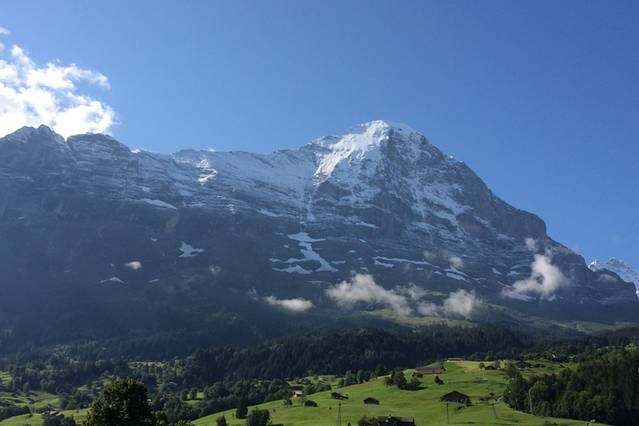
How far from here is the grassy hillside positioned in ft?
480

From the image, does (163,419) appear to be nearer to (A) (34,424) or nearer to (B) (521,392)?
(B) (521,392)

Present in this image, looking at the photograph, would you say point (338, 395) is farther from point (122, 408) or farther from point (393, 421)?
point (122, 408)

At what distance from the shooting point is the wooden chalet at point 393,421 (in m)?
140

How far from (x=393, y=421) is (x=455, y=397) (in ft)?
113

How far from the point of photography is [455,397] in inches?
6668

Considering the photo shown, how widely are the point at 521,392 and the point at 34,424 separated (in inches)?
5469

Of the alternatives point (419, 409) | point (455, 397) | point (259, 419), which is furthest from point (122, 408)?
point (455, 397)

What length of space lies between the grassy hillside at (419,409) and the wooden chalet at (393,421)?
9.42 ft

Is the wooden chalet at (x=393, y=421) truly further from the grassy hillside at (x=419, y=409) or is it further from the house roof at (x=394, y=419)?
the grassy hillside at (x=419, y=409)

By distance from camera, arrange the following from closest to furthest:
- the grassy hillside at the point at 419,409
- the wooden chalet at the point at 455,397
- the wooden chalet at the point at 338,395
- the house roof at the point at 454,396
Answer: the grassy hillside at the point at 419,409, the wooden chalet at the point at 455,397, the house roof at the point at 454,396, the wooden chalet at the point at 338,395

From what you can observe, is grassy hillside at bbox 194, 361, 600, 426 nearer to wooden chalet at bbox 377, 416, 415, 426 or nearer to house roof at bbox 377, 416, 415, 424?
house roof at bbox 377, 416, 415, 424

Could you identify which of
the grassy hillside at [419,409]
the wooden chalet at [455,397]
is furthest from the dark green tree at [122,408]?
the wooden chalet at [455,397]

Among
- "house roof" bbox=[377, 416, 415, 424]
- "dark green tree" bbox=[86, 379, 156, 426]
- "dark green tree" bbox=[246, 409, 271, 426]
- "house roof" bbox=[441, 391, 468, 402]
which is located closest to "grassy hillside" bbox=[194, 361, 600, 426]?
"house roof" bbox=[377, 416, 415, 424]

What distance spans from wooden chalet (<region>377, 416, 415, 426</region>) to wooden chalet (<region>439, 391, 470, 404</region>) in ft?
89.2
